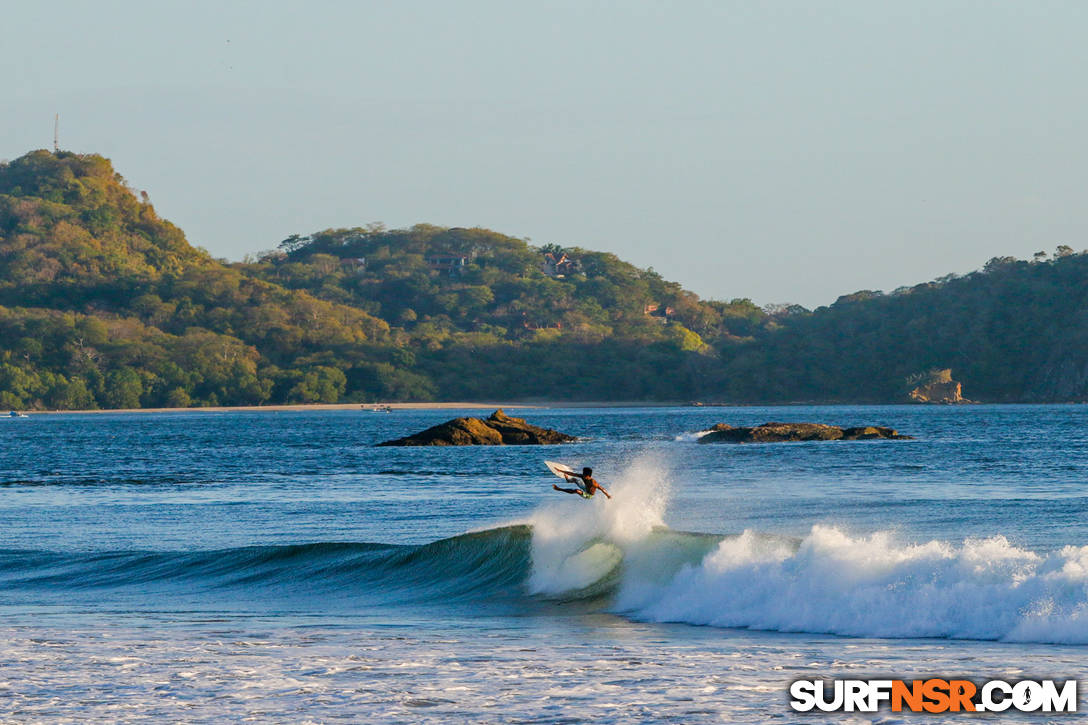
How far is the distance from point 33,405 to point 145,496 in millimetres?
164329

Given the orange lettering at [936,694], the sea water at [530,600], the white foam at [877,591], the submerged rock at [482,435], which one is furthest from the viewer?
the submerged rock at [482,435]

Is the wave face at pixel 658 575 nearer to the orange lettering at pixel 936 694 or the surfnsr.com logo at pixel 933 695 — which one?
the surfnsr.com logo at pixel 933 695

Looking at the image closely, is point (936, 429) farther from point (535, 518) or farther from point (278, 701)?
point (278, 701)

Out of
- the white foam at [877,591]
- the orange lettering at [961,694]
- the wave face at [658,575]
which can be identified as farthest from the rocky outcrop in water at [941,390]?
the orange lettering at [961,694]

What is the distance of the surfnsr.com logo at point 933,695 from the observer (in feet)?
39.8

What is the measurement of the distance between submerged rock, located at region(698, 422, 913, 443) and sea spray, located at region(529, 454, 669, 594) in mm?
61127

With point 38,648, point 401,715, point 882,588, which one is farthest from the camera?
point 882,588

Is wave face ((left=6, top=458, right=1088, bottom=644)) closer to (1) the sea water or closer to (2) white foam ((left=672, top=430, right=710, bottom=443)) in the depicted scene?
(1) the sea water

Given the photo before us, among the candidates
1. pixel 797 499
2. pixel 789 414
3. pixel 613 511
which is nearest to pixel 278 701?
pixel 613 511

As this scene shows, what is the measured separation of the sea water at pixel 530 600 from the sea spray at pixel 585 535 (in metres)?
0.05

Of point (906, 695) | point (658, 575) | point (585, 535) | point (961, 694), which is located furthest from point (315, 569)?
point (961, 694)

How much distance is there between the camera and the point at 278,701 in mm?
12812

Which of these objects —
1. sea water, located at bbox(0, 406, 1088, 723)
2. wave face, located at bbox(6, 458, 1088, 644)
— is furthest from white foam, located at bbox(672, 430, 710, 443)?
wave face, located at bbox(6, 458, 1088, 644)

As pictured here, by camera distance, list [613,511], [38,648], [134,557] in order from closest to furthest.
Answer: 1. [38,648]
2. [613,511]
3. [134,557]
